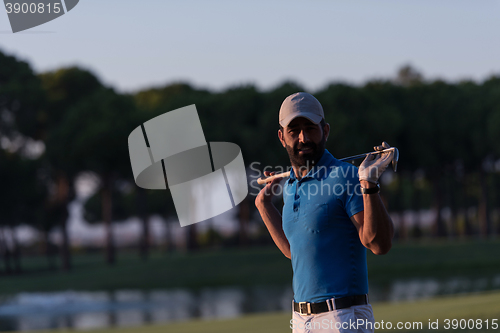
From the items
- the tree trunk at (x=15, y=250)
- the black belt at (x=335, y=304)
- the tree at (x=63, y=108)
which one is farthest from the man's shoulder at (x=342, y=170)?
the tree trunk at (x=15, y=250)

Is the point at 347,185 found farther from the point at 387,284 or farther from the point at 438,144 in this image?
the point at 438,144

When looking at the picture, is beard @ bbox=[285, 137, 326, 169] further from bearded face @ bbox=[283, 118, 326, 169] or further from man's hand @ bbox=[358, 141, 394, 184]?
man's hand @ bbox=[358, 141, 394, 184]

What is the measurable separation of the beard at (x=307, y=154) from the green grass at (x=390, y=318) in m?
9.11

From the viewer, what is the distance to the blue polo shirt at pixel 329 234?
123 inches

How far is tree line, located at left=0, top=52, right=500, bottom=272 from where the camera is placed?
3791 cm

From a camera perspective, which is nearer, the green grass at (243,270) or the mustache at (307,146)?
the mustache at (307,146)

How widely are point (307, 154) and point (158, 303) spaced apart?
21.5m

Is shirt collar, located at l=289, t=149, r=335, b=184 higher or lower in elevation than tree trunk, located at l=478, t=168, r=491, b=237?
higher

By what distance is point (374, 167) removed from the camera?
2.83m

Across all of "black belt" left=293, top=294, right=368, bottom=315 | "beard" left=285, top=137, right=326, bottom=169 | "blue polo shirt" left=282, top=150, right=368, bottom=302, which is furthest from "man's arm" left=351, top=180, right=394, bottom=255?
"beard" left=285, top=137, right=326, bottom=169

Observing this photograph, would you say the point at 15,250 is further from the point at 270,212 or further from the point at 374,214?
the point at 374,214

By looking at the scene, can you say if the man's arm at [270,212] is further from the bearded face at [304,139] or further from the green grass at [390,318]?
the green grass at [390,318]

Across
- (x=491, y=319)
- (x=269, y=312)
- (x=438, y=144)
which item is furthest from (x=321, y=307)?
(x=438, y=144)

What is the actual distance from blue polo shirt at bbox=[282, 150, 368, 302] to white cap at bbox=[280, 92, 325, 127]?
255 mm
